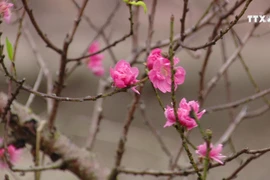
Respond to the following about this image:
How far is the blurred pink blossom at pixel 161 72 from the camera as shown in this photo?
2.42 ft

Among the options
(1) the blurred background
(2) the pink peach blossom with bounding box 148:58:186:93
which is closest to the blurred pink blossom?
(2) the pink peach blossom with bounding box 148:58:186:93

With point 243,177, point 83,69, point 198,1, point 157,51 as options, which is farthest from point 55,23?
point 157,51

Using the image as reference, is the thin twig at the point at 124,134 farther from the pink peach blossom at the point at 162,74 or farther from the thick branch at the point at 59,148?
the pink peach blossom at the point at 162,74

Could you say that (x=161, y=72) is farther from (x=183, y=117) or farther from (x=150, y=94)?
(x=150, y=94)

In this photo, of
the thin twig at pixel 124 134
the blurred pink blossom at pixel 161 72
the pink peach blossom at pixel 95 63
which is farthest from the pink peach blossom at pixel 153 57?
the pink peach blossom at pixel 95 63

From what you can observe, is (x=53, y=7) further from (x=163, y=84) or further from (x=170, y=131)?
(x=163, y=84)

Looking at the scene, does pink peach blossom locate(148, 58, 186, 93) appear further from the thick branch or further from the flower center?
the thick branch

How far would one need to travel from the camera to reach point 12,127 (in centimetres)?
118

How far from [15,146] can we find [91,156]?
0.16 metres

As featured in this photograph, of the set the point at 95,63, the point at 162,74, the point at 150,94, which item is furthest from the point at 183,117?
the point at 150,94

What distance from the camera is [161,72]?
74 centimetres

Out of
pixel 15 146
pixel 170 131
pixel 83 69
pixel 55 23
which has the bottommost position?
pixel 15 146

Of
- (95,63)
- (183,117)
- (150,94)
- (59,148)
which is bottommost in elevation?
(183,117)

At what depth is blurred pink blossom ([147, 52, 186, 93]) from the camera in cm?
74
